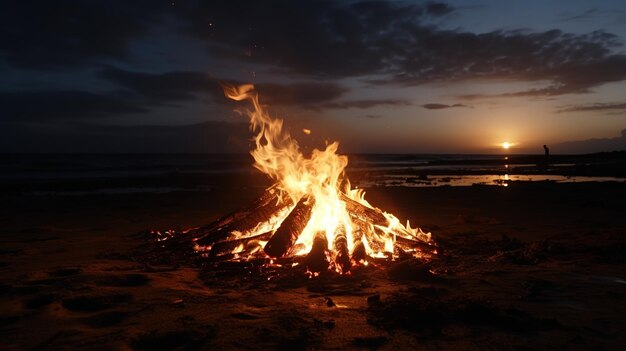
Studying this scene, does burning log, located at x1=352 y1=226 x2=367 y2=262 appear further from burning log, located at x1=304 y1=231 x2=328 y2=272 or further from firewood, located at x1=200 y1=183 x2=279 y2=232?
firewood, located at x1=200 y1=183 x2=279 y2=232

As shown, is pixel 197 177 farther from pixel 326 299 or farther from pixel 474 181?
pixel 326 299

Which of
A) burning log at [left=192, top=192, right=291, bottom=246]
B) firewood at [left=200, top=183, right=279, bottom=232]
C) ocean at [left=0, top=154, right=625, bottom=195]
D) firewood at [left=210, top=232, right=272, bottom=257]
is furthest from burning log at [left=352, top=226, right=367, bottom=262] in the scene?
ocean at [left=0, top=154, right=625, bottom=195]

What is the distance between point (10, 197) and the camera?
20.5m

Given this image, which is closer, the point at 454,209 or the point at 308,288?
the point at 308,288

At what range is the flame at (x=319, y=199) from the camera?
24.9 feet

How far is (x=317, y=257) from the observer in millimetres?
6672

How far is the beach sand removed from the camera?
412cm

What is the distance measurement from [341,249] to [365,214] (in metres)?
1.49

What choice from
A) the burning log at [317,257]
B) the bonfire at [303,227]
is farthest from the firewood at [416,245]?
the burning log at [317,257]

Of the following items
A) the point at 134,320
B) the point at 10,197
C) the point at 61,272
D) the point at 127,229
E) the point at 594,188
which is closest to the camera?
the point at 134,320

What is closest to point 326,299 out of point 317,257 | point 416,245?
point 317,257

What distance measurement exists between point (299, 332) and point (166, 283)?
8.46 feet

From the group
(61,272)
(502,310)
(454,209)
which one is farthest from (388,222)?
(454,209)

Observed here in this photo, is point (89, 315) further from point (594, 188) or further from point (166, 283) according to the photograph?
point (594, 188)
